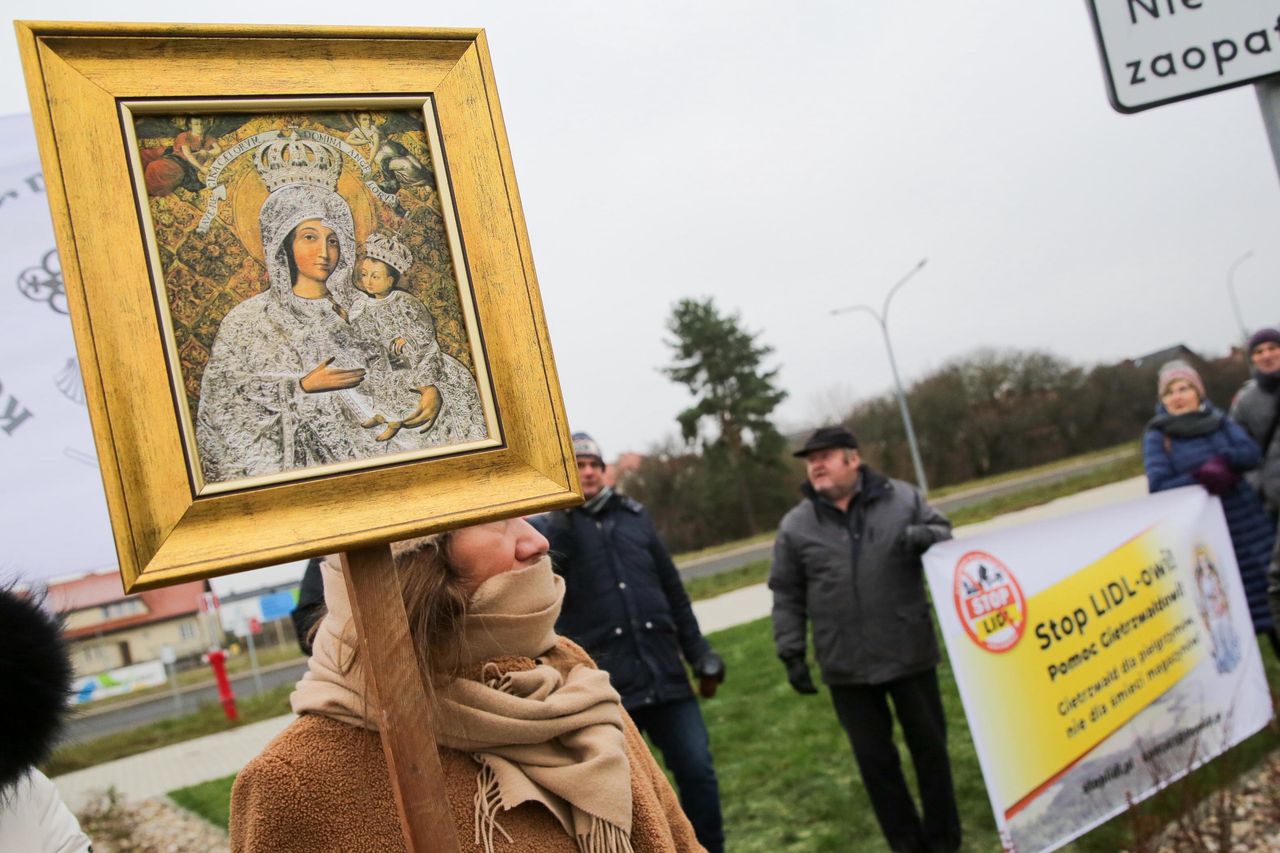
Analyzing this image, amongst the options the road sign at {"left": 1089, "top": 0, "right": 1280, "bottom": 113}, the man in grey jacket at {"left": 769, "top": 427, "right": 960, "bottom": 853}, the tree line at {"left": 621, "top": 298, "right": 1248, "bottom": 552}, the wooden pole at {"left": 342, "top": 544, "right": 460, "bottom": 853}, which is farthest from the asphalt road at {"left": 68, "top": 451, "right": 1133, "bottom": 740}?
the road sign at {"left": 1089, "top": 0, "right": 1280, "bottom": 113}

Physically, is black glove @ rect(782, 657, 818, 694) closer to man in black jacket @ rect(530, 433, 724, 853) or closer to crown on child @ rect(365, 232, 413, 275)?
man in black jacket @ rect(530, 433, 724, 853)

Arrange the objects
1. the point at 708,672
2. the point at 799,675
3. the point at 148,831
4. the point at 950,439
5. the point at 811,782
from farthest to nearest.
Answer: the point at 950,439 < the point at 148,831 < the point at 811,782 < the point at 799,675 < the point at 708,672

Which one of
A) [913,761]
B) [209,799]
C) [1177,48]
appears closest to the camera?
[1177,48]

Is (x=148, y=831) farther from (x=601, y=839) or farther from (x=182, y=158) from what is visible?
(x=182, y=158)

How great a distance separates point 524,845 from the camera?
6.01 feet

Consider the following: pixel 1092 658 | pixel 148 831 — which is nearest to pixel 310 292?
pixel 1092 658

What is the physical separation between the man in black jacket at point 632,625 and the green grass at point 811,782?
878 millimetres

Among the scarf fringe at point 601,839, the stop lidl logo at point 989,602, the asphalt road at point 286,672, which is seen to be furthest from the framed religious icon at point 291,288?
the asphalt road at point 286,672

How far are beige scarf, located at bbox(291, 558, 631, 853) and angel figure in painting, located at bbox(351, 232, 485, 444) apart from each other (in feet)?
1.41

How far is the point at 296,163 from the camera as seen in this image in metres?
1.50

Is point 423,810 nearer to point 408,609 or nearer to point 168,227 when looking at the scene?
point 408,609

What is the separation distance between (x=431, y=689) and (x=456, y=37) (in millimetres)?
1025

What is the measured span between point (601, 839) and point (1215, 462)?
5.31 meters

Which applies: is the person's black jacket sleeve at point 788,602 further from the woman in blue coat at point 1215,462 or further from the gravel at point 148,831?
the gravel at point 148,831
